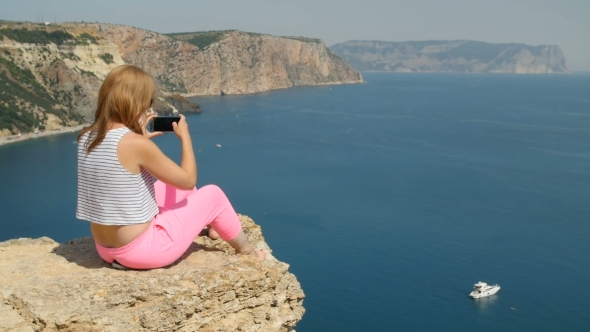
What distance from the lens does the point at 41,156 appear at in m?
50.3

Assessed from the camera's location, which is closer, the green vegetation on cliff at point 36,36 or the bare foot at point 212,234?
the bare foot at point 212,234

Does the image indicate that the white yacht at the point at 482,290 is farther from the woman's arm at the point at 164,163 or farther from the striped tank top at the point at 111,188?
the striped tank top at the point at 111,188

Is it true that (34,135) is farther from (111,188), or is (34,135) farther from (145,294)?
(145,294)

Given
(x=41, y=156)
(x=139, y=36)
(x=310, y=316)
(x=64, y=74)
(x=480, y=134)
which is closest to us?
(x=310, y=316)

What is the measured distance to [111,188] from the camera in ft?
12.5

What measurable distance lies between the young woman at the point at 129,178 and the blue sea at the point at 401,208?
1851 centimetres

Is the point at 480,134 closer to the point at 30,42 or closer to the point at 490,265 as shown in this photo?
the point at 490,265

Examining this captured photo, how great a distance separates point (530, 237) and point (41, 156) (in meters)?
39.3

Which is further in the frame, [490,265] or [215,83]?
[215,83]

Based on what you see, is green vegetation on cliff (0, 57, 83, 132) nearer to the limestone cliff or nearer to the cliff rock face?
the limestone cliff

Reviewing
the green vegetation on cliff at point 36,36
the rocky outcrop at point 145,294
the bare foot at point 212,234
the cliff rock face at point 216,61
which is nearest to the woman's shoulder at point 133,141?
the rocky outcrop at point 145,294

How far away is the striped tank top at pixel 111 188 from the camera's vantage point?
376cm

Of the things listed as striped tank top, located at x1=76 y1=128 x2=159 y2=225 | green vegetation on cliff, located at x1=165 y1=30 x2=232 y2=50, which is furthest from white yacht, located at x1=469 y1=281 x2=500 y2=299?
green vegetation on cliff, located at x1=165 y1=30 x2=232 y2=50

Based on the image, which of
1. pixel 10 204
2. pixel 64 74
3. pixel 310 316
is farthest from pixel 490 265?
pixel 64 74
